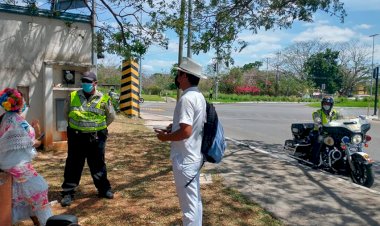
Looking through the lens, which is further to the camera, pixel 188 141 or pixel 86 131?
pixel 86 131

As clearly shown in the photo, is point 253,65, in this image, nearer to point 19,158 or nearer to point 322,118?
point 322,118

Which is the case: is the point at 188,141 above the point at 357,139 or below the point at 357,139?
above

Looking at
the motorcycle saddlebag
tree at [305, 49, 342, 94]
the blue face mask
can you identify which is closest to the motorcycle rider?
the motorcycle saddlebag

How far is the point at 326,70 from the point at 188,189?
74.6m

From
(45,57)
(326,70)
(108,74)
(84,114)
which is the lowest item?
(84,114)

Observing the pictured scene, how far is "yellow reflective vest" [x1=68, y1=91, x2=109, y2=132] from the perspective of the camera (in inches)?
202

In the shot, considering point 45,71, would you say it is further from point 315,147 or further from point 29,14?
point 315,147

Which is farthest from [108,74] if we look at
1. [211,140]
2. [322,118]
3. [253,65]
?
[211,140]

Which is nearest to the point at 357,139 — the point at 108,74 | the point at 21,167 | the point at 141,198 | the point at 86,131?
the point at 141,198

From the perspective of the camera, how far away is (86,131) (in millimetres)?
5152

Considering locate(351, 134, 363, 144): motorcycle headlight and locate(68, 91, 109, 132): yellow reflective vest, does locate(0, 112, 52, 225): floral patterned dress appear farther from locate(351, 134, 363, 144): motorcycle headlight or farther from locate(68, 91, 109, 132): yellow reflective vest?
locate(351, 134, 363, 144): motorcycle headlight

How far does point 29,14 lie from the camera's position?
7.89 meters

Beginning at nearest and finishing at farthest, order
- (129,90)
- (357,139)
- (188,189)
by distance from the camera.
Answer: (188,189)
(357,139)
(129,90)

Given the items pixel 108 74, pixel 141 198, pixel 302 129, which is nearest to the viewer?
pixel 141 198
